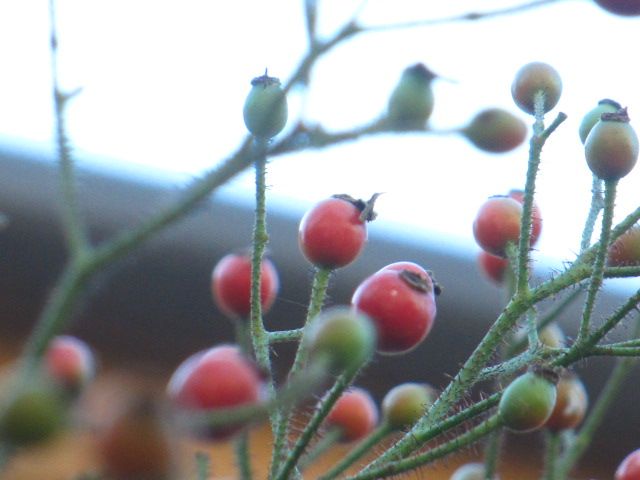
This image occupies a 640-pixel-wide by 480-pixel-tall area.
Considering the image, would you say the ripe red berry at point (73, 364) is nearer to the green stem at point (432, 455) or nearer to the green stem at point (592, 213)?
the green stem at point (432, 455)

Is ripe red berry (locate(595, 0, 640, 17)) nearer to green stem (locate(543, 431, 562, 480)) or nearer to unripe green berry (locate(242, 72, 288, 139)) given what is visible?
unripe green berry (locate(242, 72, 288, 139))

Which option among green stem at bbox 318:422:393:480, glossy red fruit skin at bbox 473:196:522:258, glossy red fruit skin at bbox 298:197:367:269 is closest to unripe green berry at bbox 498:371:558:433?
green stem at bbox 318:422:393:480

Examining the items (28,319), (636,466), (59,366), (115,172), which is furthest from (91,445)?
(28,319)

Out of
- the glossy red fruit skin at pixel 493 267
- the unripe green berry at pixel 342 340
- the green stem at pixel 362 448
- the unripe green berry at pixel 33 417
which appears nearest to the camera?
the unripe green berry at pixel 33 417

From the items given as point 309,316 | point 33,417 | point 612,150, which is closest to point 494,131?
point 612,150

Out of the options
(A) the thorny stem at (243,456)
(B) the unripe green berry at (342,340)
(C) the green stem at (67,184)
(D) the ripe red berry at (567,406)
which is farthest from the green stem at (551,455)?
(C) the green stem at (67,184)

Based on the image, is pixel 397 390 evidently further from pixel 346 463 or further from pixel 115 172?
pixel 115 172
